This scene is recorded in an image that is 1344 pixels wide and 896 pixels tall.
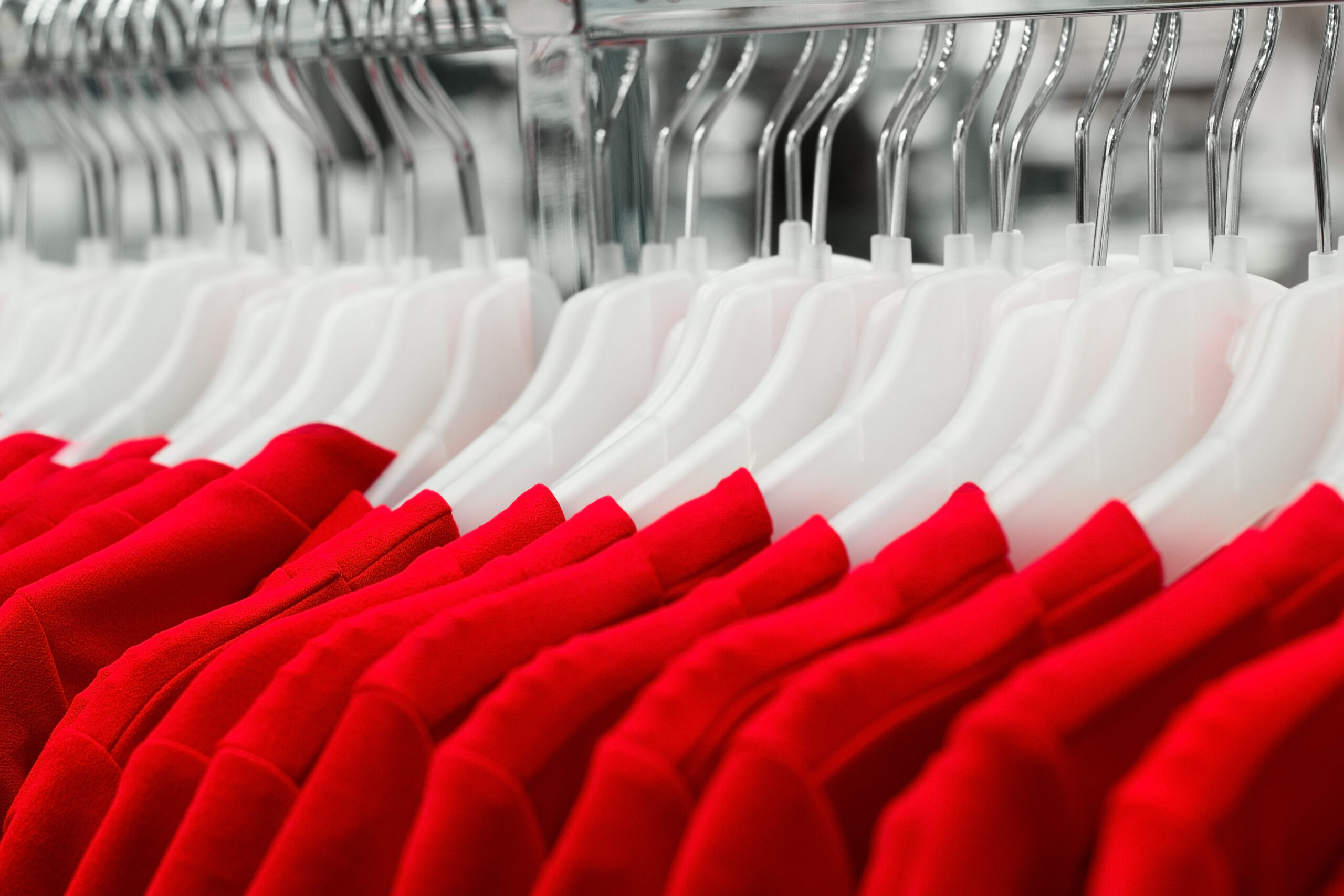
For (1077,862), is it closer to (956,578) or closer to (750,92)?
(956,578)

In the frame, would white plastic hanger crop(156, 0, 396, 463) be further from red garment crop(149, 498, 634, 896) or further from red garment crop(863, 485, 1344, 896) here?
red garment crop(863, 485, 1344, 896)

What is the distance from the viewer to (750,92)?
51.8 inches

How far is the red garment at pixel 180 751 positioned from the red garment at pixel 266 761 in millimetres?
22

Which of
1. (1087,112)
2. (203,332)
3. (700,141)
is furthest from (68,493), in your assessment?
(1087,112)

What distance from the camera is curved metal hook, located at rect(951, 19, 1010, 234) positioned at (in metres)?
0.85

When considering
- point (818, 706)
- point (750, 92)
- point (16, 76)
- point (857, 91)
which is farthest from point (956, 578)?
point (16, 76)

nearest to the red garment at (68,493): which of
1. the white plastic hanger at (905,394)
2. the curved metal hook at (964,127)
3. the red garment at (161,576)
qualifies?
the red garment at (161,576)

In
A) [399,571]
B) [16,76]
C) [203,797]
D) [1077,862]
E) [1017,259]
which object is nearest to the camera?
[1077,862]

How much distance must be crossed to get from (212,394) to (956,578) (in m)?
0.74

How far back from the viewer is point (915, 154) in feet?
4.02

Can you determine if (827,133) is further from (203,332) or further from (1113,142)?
(203,332)

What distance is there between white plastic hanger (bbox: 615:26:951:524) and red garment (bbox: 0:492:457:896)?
229mm

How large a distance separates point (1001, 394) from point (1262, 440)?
0.47 feet

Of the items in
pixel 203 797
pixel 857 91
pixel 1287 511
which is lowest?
pixel 203 797
